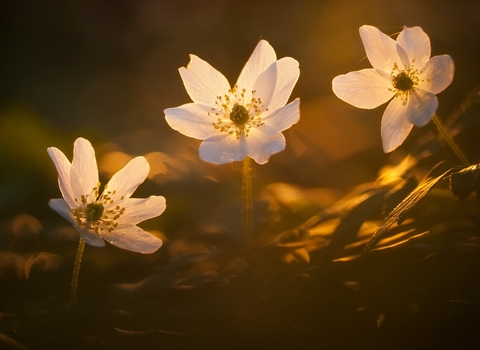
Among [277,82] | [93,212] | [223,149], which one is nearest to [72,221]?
[93,212]

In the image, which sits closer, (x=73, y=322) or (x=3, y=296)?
(x=73, y=322)

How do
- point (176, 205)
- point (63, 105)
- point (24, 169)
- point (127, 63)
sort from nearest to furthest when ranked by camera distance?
point (176, 205), point (24, 169), point (63, 105), point (127, 63)

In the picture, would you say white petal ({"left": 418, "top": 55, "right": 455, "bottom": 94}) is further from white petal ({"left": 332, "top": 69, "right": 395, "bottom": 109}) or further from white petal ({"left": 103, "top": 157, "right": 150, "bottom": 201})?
white petal ({"left": 103, "top": 157, "right": 150, "bottom": 201})

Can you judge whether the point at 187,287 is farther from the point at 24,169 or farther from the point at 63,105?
the point at 63,105

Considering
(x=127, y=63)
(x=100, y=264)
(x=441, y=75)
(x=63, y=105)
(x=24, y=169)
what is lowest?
(x=100, y=264)

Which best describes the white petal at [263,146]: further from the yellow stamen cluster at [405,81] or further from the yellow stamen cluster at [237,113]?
the yellow stamen cluster at [405,81]

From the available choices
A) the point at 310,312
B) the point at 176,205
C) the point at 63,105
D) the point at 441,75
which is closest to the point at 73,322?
the point at 310,312
